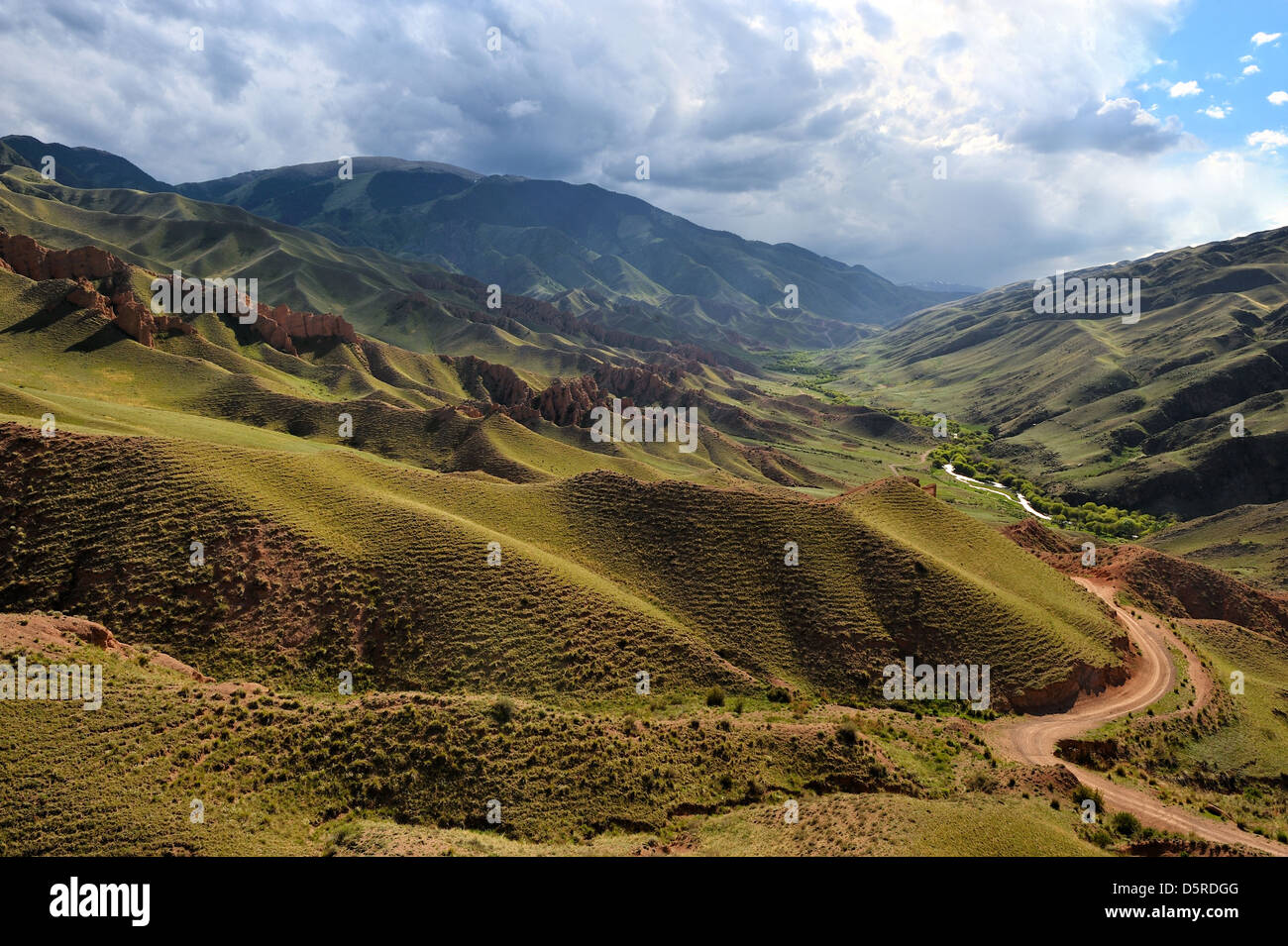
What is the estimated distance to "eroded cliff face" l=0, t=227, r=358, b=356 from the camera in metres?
118

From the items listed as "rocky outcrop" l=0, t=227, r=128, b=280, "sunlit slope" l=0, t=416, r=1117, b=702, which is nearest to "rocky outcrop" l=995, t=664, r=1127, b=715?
"sunlit slope" l=0, t=416, r=1117, b=702

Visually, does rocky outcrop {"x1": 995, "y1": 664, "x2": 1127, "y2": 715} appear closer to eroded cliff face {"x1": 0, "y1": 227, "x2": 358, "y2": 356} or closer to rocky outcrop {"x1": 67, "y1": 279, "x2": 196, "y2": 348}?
rocky outcrop {"x1": 67, "y1": 279, "x2": 196, "y2": 348}

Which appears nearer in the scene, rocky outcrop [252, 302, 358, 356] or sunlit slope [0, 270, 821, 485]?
sunlit slope [0, 270, 821, 485]

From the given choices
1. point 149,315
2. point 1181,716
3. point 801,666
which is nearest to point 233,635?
point 801,666

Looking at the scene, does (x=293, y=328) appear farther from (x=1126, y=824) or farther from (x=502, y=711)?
(x=1126, y=824)

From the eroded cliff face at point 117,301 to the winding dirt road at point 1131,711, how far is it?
148 metres

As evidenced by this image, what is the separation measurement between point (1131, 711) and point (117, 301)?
170 meters

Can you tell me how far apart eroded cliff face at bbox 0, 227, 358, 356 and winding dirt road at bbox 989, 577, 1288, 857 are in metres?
148

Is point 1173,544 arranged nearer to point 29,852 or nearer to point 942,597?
point 942,597

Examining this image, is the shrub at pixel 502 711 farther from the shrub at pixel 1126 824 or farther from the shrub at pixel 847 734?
the shrub at pixel 1126 824

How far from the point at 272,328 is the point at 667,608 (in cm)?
15234

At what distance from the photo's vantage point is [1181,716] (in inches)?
2087

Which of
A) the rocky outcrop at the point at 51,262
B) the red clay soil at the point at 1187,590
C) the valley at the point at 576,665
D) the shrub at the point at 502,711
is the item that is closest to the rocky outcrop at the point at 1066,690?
the valley at the point at 576,665

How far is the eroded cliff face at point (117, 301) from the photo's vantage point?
117938mm
